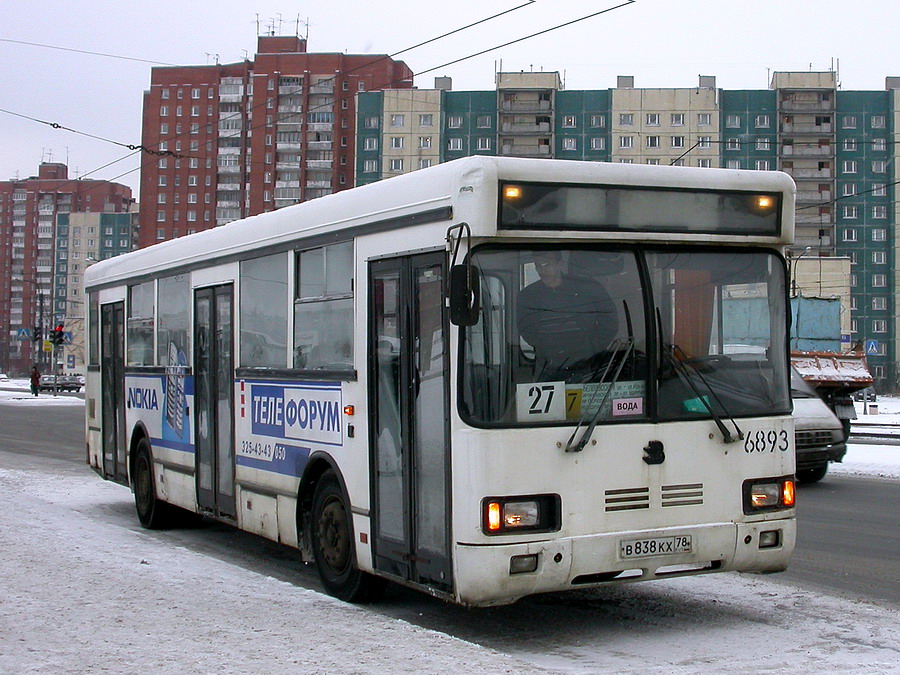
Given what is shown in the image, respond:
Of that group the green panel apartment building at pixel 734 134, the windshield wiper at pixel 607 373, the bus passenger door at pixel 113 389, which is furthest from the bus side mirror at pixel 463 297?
the green panel apartment building at pixel 734 134

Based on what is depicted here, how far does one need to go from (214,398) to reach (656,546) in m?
5.03

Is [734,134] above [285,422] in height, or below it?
above

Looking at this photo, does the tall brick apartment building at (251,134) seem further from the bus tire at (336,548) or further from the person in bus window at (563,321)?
Answer: the person in bus window at (563,321)

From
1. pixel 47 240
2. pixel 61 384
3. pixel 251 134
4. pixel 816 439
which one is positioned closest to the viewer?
pixel 816 439

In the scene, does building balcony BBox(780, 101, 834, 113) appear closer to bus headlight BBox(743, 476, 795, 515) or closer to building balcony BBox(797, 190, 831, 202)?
building balcony BBox(797, 190, 831, 202)

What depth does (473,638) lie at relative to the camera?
7125 mm

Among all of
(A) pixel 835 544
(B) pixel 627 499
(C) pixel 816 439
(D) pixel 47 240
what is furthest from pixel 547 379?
(D) pixel 47 240

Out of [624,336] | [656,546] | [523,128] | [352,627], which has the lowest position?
Answer: [352,627]

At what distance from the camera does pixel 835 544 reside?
1110 centimetres

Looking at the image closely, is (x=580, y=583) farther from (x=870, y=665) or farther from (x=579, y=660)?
(x=870, y=665)

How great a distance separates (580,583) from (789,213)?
8.90 feet

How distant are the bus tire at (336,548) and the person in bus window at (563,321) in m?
2.05

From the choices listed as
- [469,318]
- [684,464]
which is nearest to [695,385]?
[684,464]

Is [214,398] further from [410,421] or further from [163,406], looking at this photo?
[410,421]
